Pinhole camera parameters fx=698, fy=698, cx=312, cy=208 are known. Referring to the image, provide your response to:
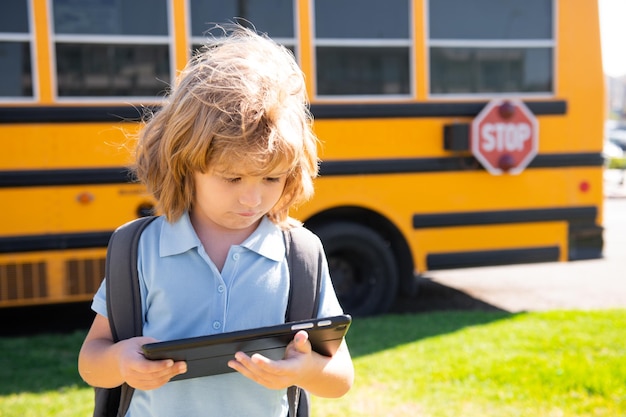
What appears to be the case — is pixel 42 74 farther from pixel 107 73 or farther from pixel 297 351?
pixel 297 351

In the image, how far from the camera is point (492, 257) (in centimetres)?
436

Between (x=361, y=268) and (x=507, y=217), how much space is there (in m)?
0.96

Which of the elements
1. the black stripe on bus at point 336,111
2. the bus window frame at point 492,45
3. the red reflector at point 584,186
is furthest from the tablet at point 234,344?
the red reflector at point 584,186

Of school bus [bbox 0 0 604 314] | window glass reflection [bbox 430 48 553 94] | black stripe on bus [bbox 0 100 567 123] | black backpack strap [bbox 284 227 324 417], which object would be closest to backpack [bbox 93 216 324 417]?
black backpack strap [bbox 284 227 324 417]

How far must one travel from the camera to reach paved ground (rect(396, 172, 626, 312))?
4871 mm

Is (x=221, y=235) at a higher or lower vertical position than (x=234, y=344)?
higher

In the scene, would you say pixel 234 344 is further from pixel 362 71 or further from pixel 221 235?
pixel 362 71

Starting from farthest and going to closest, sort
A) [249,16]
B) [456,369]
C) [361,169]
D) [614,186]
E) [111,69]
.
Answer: [614,186], [361,169], [249,16], [111,69], [456,369]

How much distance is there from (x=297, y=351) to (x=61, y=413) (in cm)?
198

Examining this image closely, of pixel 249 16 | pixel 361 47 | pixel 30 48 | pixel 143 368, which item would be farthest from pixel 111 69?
pixel 143 368

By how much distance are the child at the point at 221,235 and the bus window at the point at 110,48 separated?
2646 millimetres

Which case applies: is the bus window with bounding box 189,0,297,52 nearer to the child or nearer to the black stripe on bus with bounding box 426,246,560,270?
the black stripe on bus with bounding box 426,246,560,270

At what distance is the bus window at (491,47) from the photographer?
167 inches

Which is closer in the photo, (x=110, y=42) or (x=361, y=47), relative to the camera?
(x=110, y=42)
